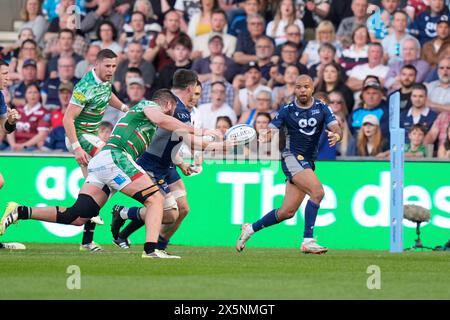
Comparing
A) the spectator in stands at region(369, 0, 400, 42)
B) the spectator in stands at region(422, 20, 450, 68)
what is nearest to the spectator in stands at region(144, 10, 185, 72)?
the spectator in stands at region(369, 0, 400, 42)

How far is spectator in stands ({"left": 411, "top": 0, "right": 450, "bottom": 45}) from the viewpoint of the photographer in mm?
22250

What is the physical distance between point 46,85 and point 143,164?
789 centimetres

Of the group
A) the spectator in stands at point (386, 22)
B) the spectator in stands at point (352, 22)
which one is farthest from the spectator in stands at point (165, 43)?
Result: the spectator in stands at point (386, 22)

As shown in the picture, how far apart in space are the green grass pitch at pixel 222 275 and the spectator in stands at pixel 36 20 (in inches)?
352

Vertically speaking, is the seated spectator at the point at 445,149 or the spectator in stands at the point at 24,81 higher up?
the spectator in stands at the point at 24,81

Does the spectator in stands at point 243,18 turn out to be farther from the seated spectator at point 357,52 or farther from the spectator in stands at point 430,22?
the spectator in stands at point 430,22

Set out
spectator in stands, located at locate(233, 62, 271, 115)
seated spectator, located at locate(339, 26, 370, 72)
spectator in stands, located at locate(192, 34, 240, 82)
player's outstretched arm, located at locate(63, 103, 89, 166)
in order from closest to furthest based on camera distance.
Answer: player's outstretched arm, located at locate(63, 103, 89, 166), seated spectator, located at locate(339, 26, 370, 72), spectator in stands, located at locate(233, 62, 271, 115), spectator in stands, located at locate(192, 34, 240, 82)

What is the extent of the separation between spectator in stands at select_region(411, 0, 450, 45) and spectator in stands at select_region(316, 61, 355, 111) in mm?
1779

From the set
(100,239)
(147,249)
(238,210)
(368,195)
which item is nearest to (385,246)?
(368,195)

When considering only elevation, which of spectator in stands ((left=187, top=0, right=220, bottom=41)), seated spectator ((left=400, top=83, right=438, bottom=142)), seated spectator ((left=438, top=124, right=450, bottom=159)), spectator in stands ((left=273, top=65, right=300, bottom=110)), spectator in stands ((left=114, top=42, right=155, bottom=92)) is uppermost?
spectator in stands ((left=187, top=0, right=220, bottom=41))

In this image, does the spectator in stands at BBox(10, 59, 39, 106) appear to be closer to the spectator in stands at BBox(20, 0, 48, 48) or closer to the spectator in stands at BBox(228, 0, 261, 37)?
the spectator in stands at BBox(20, 0, 48, 48)

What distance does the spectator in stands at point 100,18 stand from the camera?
24.5m

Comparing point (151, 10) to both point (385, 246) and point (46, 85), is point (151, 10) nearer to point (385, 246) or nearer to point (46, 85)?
point (46, 85)

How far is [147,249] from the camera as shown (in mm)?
14539
